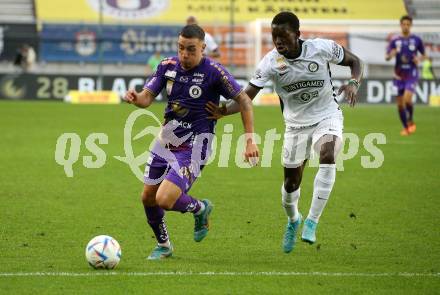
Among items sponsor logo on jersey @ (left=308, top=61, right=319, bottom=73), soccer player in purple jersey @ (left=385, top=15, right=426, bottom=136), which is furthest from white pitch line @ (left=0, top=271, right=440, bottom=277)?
soccer player in purple jersey @ (left=385, top=15, right=426, bottom=136)

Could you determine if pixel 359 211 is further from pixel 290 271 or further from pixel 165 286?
pixel 165 286

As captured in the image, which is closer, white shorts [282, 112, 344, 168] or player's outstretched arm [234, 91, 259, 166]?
player's outstretched arm [234, 91, 259, 166]

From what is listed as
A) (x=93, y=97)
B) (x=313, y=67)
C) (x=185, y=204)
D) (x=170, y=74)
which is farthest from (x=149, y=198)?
(x=93, y=97)

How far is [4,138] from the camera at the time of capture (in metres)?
21.0

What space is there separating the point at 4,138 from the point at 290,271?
1430 centimetres

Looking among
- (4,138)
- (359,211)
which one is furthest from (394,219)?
(4,138)

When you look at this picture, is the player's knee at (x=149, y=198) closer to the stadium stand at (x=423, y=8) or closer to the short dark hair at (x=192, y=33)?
the short dark hair at (x=192, y=33)

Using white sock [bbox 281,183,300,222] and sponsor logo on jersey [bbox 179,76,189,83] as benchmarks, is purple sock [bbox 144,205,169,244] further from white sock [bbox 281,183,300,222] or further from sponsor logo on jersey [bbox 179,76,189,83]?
white sock [bbox 281,183,300,222]

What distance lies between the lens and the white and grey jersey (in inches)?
352

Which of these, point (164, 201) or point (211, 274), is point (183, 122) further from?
point (211, 274)

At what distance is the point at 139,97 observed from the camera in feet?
27.2

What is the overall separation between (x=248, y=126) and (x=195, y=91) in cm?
60

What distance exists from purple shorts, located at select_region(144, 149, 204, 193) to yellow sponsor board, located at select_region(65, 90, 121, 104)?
26.5m

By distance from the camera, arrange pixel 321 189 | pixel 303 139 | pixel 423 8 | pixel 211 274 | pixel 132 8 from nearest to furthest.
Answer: pixel 211 274, pixel 321 189, pixel 303 139, pixel 423 8, pixel 132 8
